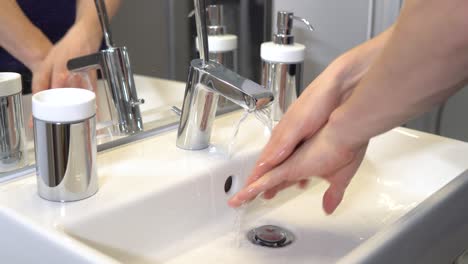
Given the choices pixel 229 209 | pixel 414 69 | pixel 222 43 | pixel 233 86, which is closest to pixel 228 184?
pixel 229 209

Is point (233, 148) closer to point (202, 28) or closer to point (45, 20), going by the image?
point (202, 28)

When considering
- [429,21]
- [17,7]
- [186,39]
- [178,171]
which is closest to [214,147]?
[178,171]

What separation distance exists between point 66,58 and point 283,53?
0.32 metres

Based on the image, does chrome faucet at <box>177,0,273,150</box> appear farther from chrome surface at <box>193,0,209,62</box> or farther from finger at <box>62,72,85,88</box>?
finger at <box>62,72,85,88</box>

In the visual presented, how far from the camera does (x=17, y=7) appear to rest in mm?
646

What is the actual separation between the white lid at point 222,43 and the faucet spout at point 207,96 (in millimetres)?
175

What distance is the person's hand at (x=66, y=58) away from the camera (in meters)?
0.68

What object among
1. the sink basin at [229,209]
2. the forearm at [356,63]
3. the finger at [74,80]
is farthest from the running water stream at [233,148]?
the finger at [74,80]

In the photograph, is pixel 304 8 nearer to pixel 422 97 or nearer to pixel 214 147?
pixel 214 147

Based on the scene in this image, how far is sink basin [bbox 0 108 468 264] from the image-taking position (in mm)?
542

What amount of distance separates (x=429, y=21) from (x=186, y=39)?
1.67 ft

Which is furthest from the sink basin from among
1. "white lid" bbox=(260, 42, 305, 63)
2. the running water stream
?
"white lid" bbox=(260, 42, 305, 63)

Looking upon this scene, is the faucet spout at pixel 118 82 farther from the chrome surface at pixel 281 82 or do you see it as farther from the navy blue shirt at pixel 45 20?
the chrome surface at pixel 281 82

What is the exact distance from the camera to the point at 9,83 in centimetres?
62
